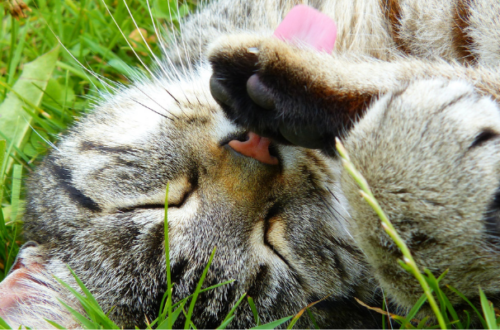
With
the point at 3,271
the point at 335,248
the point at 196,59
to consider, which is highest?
the point at 196,59

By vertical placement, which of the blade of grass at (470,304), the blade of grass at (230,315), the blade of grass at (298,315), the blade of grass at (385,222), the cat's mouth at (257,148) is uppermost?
the blade of grass at (385,222)

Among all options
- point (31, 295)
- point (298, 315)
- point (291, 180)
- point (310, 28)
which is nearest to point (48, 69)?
point (31, 295)

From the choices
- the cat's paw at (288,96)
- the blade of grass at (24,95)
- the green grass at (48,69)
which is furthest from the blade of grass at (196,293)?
the blade of grass at (24,95)

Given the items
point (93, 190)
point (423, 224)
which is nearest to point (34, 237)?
point (93, 190)

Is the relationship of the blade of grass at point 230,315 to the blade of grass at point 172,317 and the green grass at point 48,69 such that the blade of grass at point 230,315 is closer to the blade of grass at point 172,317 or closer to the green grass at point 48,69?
the blade of grass at point 172,317

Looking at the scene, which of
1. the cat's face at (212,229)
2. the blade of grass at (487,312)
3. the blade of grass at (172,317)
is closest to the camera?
the blade of grass at (487,312)

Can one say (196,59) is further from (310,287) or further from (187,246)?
(310,287)
